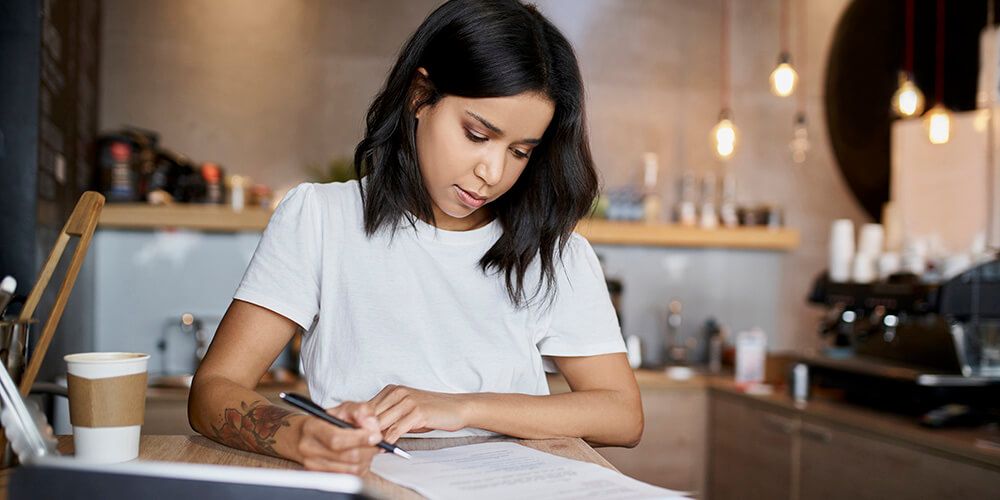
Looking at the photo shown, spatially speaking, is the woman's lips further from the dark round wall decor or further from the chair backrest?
the dark round wall decor

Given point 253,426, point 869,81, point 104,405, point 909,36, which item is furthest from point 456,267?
point 909,36

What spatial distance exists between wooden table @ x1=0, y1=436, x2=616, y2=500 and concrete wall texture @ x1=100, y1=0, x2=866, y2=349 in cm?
278

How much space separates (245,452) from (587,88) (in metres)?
A: 3.36

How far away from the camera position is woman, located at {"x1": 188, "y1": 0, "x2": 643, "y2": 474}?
4.18 feet

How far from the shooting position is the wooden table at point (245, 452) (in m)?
1.02

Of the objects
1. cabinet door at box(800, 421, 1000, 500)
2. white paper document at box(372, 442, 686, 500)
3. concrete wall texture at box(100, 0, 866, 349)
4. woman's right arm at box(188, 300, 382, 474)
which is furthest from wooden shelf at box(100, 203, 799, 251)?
white paper document at box(372, 442, 686, 500)

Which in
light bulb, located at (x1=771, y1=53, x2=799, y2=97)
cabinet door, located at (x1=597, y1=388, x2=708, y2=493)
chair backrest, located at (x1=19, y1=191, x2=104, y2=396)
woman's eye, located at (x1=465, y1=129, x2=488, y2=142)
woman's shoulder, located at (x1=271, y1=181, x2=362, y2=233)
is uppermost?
light bulb, located at (x1=771, y1=53, x2=799, y2=97)

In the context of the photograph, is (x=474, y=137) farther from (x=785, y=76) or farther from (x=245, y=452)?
(x=785, y=76)

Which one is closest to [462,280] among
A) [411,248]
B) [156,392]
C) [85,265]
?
[411,248]

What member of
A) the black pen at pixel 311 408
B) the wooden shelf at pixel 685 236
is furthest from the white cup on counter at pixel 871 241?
the black pen at pixel 311 408

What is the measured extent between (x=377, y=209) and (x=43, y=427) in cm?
59

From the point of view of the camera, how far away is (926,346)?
2.86 m

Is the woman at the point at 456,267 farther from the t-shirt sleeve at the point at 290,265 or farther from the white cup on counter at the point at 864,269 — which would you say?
the white cup on counter at the point at 864,269

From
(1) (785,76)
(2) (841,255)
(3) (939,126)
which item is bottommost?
(2) (841,255)
